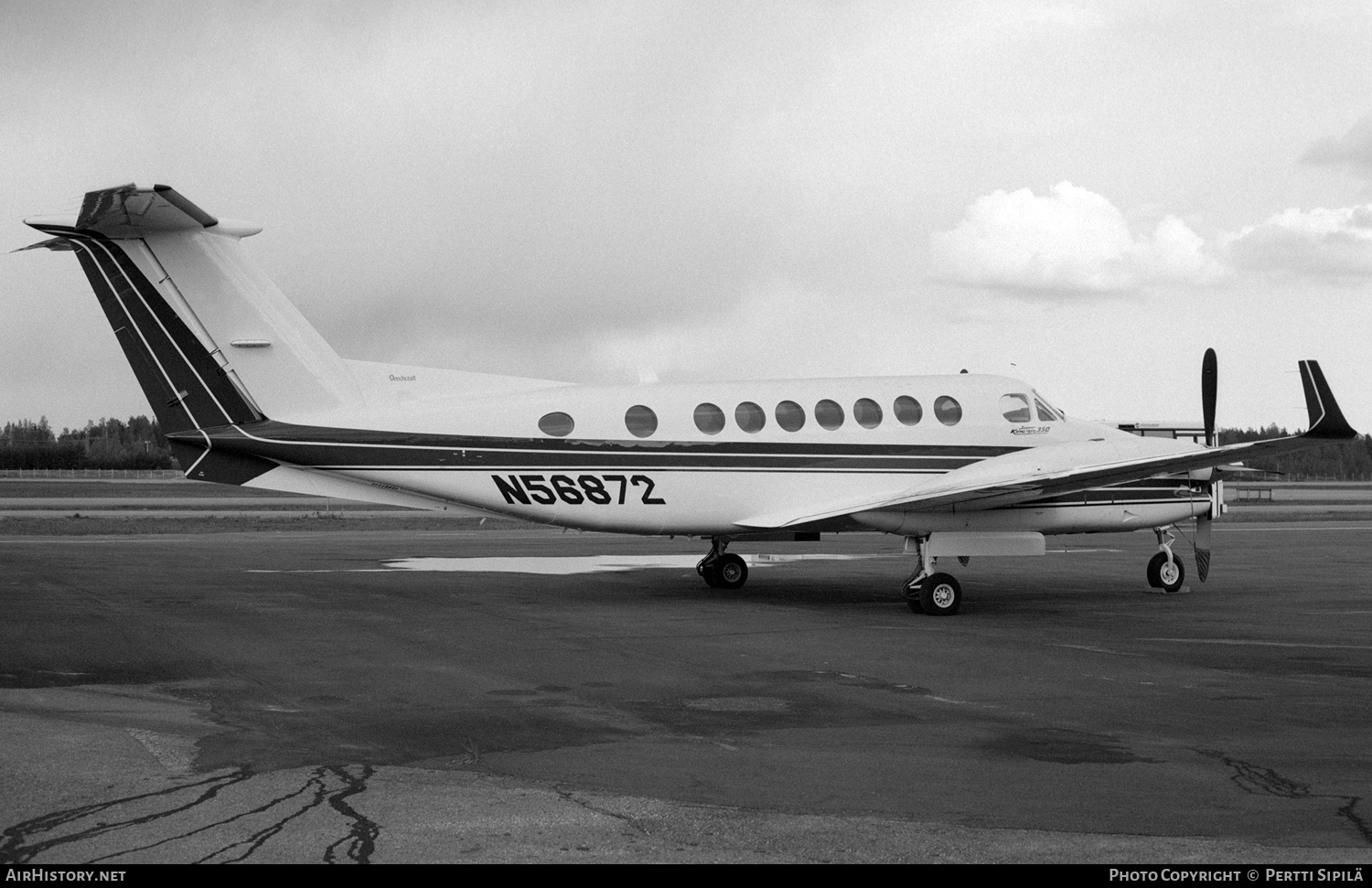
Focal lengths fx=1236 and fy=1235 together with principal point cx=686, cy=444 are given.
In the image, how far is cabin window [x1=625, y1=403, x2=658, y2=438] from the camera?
60.1 ft

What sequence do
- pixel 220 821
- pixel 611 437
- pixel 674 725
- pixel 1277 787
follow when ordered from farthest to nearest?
pixel 611 437, pixel 674 725, pixel 1277 787, pixel 220 821

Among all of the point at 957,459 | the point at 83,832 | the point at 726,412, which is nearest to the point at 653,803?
the point at 83,832

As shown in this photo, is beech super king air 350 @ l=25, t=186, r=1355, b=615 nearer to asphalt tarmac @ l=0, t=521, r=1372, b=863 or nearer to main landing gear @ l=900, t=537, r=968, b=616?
main landing gear @ l=900, t=537, r=968, b=616

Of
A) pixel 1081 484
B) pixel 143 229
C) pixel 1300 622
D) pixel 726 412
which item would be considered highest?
pixel 143 229

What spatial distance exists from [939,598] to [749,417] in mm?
3917

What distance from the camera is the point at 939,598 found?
17.4m

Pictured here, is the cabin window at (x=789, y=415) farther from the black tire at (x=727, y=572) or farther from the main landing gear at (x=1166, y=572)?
the main landing gear at (x=1166, y=572)

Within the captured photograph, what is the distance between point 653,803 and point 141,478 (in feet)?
369

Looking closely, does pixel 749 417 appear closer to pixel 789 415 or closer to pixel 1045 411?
pixel 789 415

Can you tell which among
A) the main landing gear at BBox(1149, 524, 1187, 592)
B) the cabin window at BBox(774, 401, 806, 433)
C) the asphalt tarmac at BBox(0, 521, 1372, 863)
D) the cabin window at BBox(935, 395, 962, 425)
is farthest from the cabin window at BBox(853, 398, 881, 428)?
the main landing gear at BBox(1149, 524, 1187, 592)

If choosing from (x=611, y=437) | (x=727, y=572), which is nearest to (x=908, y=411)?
(x=727, y=572)

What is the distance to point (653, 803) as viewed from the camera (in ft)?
22.9

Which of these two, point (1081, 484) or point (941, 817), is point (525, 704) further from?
point (1081, 484)
